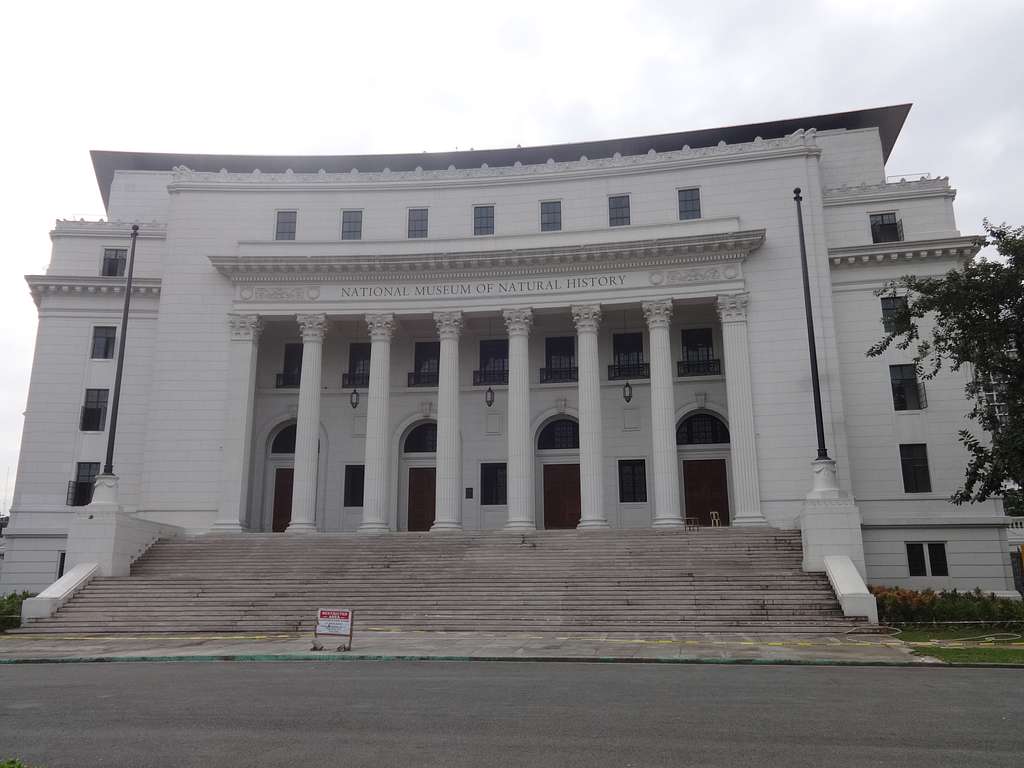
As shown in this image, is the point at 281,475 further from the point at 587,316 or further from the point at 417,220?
the point at 587,316

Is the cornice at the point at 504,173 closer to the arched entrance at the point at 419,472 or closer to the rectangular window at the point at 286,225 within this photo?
Result: the rectangular window at the point at 286,225

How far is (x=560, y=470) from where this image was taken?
41.2 metres

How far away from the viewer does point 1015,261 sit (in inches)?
993

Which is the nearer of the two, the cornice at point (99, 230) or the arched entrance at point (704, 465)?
the arched entrance at point (704, 465)

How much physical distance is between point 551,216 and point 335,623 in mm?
26748

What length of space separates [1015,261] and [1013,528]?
36316mm

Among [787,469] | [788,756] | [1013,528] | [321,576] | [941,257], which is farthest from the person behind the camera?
[1013,528]

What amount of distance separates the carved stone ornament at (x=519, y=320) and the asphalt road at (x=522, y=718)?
24.1 meters

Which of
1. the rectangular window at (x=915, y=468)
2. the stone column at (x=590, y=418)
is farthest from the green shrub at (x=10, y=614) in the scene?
the rectangular window at (x=915, y=468)

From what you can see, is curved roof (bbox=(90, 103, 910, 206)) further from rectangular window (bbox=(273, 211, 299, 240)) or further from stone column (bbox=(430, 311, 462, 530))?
stone column (bbox=(430, 311, 462, 530))

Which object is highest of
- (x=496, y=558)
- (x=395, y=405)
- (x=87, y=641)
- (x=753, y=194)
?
(x=753, y=194)

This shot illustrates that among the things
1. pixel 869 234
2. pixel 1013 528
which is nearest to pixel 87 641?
pixel 869 234

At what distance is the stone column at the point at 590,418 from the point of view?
35562mm

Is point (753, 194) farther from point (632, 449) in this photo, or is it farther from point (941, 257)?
point (632, 449)
